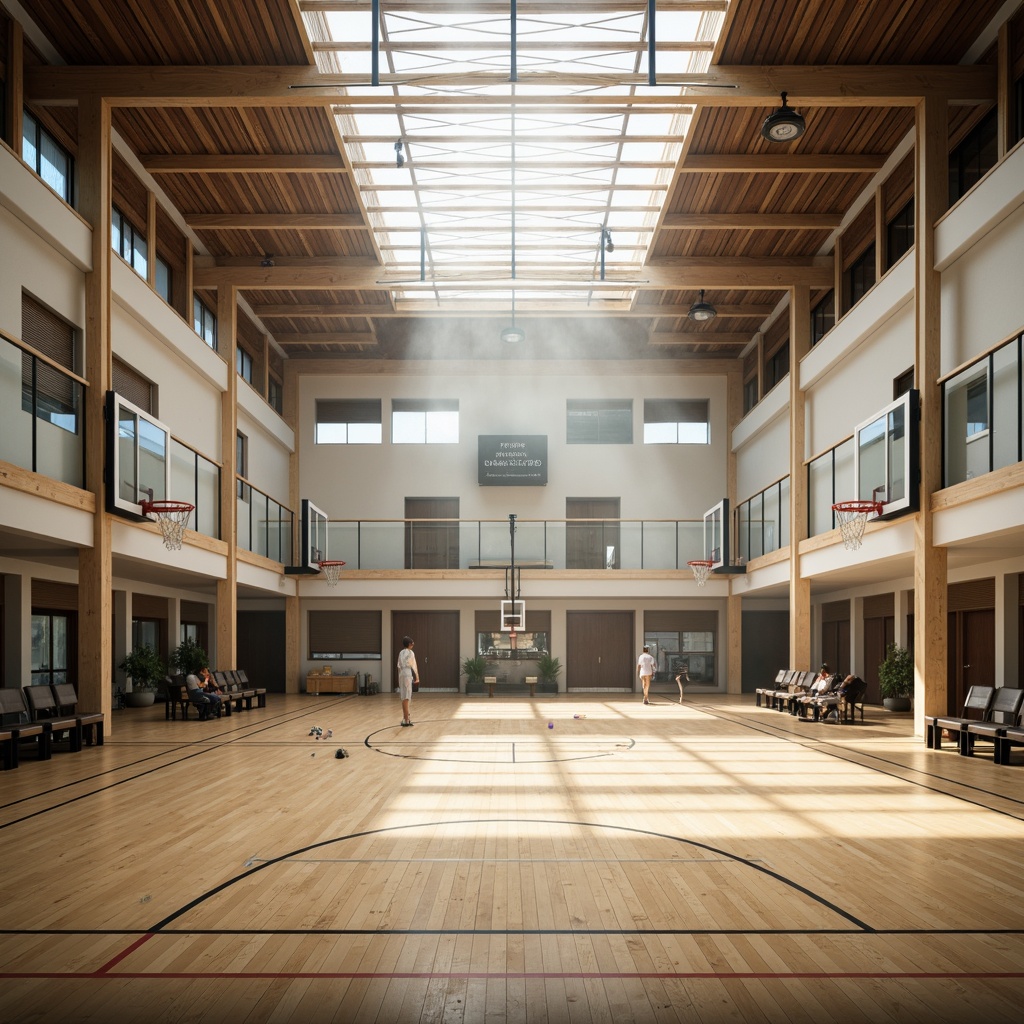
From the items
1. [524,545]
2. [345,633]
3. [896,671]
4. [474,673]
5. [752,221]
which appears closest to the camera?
[752,221]

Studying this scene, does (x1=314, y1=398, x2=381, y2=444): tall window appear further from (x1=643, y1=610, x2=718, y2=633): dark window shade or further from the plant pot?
the plant pot

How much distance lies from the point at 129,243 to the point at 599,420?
1451 centimetres

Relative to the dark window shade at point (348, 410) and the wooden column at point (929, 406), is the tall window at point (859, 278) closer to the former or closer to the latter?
the wooden column at point (929, 406)

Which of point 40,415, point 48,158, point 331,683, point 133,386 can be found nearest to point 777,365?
point 331,683

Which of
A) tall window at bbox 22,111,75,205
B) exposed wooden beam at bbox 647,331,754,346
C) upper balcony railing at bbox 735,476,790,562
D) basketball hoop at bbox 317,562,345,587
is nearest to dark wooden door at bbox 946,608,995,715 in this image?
upper balcony railing at bbox 735,476,790,562

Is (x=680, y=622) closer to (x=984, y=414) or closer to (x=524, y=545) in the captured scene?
(x=524, y=545)

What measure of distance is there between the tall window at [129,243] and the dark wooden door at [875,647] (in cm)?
1631

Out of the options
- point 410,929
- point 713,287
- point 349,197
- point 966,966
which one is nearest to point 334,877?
point 410,929

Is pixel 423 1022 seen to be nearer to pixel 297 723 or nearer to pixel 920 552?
pixel 920 552

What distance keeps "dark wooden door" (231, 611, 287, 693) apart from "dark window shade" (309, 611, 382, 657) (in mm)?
1019

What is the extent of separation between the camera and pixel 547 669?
86.4 ft

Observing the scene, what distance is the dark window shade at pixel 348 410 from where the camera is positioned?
91.4ft

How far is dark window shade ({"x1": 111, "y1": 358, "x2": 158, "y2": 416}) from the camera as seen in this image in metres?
16.0

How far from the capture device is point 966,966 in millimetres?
4605
